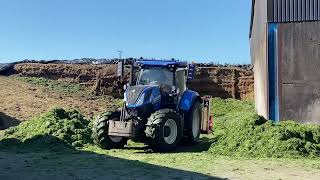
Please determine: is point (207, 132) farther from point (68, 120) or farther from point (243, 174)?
point (243, 174)

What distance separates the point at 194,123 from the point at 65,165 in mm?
5538

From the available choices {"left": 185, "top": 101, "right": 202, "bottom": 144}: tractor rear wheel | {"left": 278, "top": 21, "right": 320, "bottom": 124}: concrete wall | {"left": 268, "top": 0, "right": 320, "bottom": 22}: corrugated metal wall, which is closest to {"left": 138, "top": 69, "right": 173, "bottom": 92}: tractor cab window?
{"left": 185, "top": 101, "right": 202, "bottom": 144}: tractor rear wheel

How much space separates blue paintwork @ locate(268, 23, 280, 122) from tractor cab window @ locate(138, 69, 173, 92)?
457 cm

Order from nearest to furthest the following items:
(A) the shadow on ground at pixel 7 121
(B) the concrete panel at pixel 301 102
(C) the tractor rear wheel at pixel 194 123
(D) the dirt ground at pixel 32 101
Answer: (C) the tractor rear wheel at pixel 194 123 < (B) the concrete panel at pixel 301 102 < (A) the shadow on ground at pixel 7 121 < (D) the dirt ground at pixel 32 101

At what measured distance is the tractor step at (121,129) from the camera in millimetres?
13828

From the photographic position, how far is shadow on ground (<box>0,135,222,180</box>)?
10.2 meters

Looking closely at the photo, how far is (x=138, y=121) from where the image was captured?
14.2 metres

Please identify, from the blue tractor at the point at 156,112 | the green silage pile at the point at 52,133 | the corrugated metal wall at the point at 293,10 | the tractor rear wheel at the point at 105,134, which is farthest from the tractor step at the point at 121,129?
the corrugated metal wall at the point at 293,10

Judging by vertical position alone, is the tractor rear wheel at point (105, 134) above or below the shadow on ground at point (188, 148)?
above

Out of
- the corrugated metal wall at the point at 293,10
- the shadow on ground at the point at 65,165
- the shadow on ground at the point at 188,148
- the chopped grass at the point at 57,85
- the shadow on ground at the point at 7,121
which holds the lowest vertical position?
the shadow on ground at the point at 65,165

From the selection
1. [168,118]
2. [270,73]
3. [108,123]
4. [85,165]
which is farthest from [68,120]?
[270,73]

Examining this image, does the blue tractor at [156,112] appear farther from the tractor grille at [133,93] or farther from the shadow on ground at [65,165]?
the shadow on ground at [65,165]

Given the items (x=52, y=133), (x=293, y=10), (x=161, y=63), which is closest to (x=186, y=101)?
(x=161, y=63)

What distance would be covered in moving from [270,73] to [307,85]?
132cm
